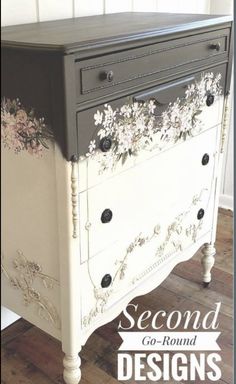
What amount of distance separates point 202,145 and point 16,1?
2.33 feet

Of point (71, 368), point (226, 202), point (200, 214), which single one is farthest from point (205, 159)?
point (226, 202)

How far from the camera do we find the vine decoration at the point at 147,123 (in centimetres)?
118

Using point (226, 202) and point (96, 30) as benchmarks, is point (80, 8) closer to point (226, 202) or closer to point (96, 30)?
point (96, 30)

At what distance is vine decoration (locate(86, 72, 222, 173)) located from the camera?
1185 millimetres

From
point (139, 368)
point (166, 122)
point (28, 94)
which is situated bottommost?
point (139, 368)

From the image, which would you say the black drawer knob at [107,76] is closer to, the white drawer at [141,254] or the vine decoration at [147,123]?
the vine decoration at [147,123]

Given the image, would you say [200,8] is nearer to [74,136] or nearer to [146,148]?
[146,148]

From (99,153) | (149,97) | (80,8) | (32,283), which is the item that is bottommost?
(32,283)

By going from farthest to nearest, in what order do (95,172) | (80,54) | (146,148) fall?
(146,148) → (95,172) → (80,54)

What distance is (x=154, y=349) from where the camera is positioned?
5.32ft

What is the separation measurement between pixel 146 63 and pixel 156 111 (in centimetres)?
14

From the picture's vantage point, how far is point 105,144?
1.19 metres

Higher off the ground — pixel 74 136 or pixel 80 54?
pixel 80 54

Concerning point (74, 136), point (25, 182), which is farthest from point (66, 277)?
point (74, 136)
